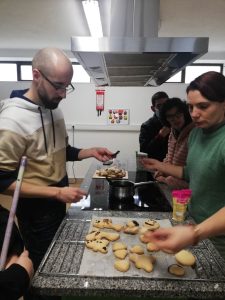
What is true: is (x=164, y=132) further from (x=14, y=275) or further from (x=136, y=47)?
(x=14, y=275)

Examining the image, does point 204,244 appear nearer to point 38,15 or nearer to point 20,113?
point 20,113

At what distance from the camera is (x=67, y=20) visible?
9.35 ft

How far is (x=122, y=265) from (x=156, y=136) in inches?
80.8

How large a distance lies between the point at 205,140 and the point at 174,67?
481 mm

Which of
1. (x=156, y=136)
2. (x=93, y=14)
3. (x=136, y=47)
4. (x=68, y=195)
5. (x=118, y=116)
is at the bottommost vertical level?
(x=68, y=195)

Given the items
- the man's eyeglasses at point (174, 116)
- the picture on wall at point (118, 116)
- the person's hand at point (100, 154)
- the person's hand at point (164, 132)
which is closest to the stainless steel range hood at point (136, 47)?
the man's eyeglasses at point (174, 116)

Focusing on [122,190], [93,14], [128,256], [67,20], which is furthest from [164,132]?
[128,256]

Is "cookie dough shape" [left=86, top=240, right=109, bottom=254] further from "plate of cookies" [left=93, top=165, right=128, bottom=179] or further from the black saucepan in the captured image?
"plate of cookies" [left=93, top=165, right=128, bottom=179]

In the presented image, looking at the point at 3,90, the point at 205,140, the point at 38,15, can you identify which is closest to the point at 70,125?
the point at 3,90

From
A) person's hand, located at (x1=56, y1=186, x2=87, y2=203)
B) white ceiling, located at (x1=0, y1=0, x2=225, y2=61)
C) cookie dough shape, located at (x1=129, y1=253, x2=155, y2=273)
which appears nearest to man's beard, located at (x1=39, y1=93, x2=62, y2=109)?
person's hand, located at (x1=56, y1=186, x2=87, y2=203)

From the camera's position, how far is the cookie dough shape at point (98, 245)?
0.99 meters

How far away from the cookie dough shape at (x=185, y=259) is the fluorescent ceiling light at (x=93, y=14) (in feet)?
6.31

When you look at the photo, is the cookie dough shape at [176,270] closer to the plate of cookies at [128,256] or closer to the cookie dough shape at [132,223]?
the plate of cookies at [128,256]

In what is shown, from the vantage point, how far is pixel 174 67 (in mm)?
1476
